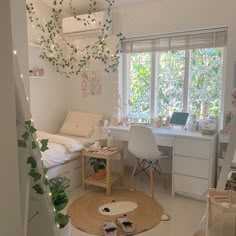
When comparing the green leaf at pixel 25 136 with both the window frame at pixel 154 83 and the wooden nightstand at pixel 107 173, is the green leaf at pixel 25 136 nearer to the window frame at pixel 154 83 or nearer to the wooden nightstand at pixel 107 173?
the wooden nightstand at pixel 107 173

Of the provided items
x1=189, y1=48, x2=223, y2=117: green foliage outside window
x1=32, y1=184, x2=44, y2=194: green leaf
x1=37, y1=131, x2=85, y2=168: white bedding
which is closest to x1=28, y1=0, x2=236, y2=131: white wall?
x1=189, y1=48, x2=223, y2=117: green foliage outside window

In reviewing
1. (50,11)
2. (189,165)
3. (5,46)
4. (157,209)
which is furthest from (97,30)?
(5,46)

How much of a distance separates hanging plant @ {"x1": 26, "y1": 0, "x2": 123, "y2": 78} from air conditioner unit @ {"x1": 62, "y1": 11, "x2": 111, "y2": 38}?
0.06 feet

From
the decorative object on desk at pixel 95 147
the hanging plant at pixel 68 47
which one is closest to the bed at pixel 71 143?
the decorative object on desk at pixel 95 147

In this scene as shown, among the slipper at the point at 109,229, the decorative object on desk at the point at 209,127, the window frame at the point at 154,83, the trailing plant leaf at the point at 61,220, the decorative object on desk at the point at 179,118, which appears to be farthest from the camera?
the window frame at the point at 154,83

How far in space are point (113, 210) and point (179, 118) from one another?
1.52 meters

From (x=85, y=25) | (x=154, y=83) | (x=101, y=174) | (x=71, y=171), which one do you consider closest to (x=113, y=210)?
(x=101, y=174)

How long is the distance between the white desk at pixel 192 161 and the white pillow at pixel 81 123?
127 cm

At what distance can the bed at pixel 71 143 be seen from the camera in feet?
10.2

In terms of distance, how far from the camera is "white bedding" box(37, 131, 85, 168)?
302cm

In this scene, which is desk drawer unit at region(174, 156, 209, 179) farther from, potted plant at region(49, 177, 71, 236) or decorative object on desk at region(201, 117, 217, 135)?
potted plant at region(49, 177, 71, 236)

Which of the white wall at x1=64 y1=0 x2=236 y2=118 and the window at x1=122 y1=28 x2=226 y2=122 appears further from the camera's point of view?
the window at x1=122 y1=28 x2=226 y2=122

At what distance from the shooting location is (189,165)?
306 centimetres

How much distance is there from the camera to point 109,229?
2.39 meters
